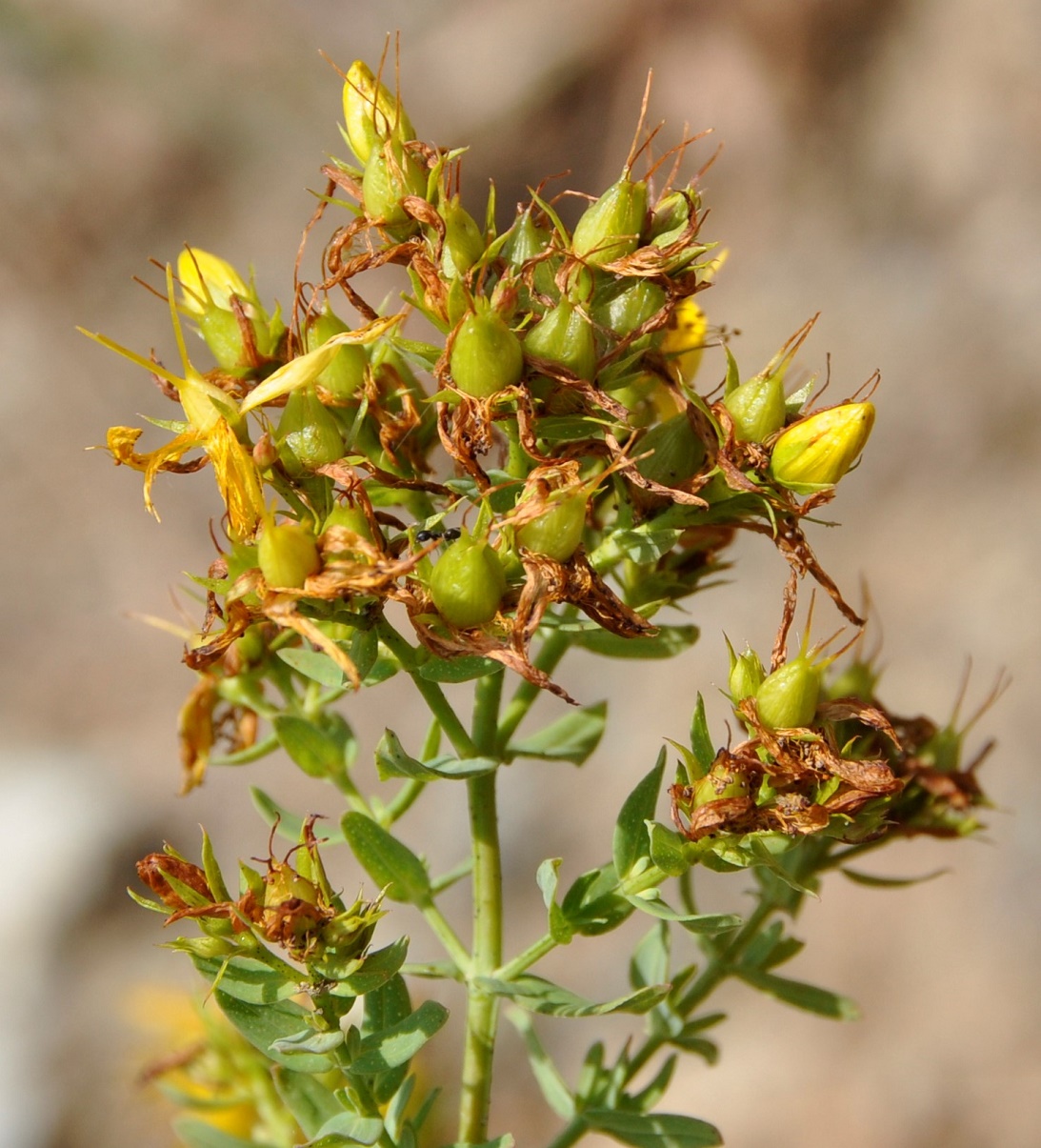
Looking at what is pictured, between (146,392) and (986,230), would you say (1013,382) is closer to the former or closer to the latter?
(986,230)

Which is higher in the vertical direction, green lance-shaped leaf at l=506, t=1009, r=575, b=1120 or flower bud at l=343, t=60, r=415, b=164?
flower bud at l=343, t=60, r=415, b=164

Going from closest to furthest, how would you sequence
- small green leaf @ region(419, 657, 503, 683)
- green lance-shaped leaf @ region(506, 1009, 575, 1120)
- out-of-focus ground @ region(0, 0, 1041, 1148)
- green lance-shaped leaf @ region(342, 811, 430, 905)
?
small green leaf @ region(419, 657, 503, 683) → green lance-shaped leaf @ region(342, 811, 430, 905) → green lance-shaped leaf @ region(506, 1009, 575, 1120) → out-of-focus ground @ region(0, 0, 1041, 1148)

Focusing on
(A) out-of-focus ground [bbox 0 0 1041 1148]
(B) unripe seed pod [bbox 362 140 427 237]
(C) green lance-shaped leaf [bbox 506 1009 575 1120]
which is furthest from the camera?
(A) out-of-focus ground [bbox 0 0 1041 1148]


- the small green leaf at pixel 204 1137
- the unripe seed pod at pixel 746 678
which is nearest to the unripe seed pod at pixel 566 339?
the unripe seed pod at pixel 746 678

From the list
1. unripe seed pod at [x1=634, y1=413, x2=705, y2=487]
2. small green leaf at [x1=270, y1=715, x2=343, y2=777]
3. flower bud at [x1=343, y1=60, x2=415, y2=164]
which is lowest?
small green leaf at [x1=270, y1=715, x2=343, y2=777]

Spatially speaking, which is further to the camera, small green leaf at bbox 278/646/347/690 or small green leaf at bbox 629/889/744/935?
small green leaf at bbox 278/646/347/690

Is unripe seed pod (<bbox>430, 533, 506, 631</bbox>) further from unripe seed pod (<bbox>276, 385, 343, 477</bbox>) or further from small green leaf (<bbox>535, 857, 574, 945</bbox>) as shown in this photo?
small green leaf (<bbox>535, 857, 574, 945</bbox>)

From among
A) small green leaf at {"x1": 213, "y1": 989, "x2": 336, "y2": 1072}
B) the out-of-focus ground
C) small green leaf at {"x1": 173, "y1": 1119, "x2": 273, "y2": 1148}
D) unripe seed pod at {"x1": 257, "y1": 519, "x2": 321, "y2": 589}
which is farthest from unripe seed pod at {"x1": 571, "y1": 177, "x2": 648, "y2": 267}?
the out-of-focus ground
